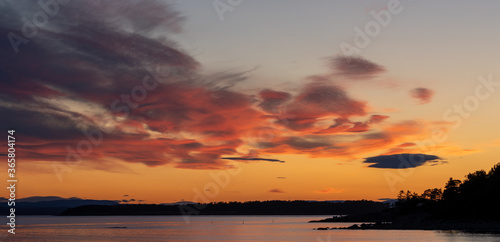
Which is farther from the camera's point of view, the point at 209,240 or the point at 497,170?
the point at 497,170

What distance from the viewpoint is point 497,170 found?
622ft

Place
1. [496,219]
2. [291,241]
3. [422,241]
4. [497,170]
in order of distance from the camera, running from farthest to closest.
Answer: [497,170], [496,219], [291,241], [422,241]

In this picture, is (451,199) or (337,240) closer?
(337,240)

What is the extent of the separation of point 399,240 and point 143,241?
72.7 meters

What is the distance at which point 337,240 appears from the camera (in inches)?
5979

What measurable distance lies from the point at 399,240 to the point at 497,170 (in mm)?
61755

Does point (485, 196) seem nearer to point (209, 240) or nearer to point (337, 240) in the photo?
point (337, 240)

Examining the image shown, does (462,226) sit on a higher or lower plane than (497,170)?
lower

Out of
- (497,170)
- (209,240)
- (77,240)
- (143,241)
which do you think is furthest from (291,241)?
(497,170)

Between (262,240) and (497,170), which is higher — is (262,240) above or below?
below

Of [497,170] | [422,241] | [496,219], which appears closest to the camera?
[422,241]

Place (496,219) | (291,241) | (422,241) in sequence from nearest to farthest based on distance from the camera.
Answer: (422,241), (291,241), (496,219)

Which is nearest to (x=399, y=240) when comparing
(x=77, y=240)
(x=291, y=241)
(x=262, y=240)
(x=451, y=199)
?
(x=291, y=241)

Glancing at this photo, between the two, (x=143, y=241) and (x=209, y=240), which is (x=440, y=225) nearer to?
(x=209, y=240)
